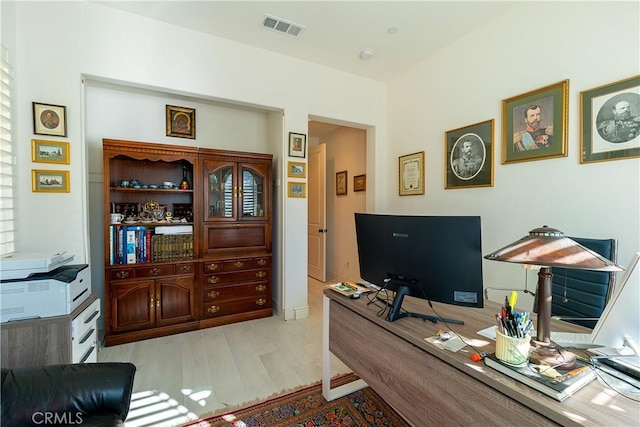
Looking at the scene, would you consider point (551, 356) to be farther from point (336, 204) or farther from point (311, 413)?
point (336, 204)

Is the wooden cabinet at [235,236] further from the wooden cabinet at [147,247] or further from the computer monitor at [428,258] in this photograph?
the computer monitor at [428,258]

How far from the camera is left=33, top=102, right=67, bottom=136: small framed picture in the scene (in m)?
2.06

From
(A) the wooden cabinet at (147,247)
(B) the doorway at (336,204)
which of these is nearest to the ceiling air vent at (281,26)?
(A) the wooden cabinet at (147,247)

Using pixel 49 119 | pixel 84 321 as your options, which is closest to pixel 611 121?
pixel 84 321

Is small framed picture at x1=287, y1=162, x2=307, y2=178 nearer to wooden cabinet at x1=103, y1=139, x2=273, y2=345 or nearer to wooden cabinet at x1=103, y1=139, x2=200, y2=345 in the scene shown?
wooden cabinet at x1=103, y1=139, x2=273, y2=345

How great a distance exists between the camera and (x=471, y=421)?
92 cm

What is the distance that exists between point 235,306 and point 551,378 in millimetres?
2748

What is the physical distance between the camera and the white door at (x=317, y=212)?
4.47 metres

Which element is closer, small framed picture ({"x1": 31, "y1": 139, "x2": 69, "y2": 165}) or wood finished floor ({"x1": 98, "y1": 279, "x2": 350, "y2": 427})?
wood finished floor ({"x1": 98, "y1": 279, "x2": 350, "y2": 427})

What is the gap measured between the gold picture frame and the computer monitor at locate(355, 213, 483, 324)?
1.97 metres

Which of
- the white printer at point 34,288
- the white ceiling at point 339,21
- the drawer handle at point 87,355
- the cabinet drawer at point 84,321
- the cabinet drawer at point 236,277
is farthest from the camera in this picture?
the cabinet drawer at point 236,277

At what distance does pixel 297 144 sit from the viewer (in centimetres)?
310

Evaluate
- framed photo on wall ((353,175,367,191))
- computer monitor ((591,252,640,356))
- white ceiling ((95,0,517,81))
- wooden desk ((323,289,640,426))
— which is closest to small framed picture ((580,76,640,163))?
white ceiling ((95,0,517,81))

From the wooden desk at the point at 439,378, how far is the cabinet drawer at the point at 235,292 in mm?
1501
